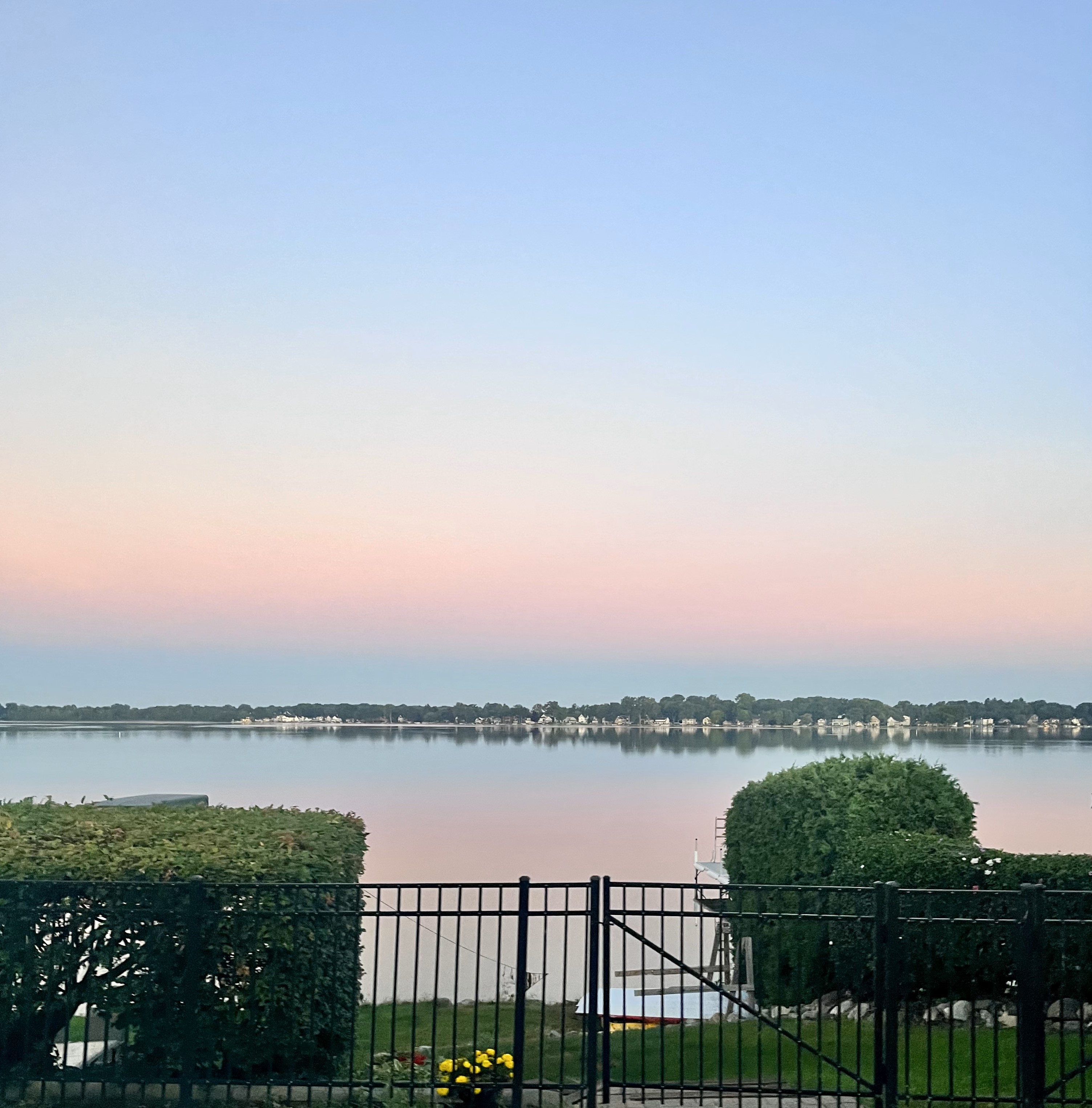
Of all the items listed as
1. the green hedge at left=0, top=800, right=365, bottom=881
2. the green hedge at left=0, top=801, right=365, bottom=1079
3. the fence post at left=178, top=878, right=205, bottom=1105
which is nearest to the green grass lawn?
the green hedge at left=0, top=801, right=365, bottom=1079

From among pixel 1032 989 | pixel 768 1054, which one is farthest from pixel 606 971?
pixel 768 1054

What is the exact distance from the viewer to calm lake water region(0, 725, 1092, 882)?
1394 inches

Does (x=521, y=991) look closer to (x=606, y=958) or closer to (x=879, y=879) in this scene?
(x=606, y=958)

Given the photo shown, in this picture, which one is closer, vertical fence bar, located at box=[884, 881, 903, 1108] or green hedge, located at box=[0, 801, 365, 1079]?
green hedge, located at box=[0, 801, 365, 1079]

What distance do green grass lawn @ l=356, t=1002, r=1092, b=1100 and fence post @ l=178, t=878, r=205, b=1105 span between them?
1233 mm

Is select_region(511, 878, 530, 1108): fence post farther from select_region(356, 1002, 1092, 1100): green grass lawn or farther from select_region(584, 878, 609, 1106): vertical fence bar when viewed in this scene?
select_region(584, 878, 609, 1106): vertical fence bar

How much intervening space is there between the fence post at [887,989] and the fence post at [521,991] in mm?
2468

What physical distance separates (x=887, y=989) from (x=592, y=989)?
82.4 inches

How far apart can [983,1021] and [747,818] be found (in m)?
7.52

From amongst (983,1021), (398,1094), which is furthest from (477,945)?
(983,1021)

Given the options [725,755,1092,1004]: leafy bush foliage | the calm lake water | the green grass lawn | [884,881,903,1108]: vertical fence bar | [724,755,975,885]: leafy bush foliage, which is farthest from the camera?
the calm lake water

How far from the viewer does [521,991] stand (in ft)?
26.1

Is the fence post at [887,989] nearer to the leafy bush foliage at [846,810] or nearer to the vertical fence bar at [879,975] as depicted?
the vertical fence bar at [879,975]

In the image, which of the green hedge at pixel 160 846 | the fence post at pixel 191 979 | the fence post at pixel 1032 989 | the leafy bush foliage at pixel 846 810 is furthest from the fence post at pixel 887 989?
the leafy bush foliage at pixel 846 810
